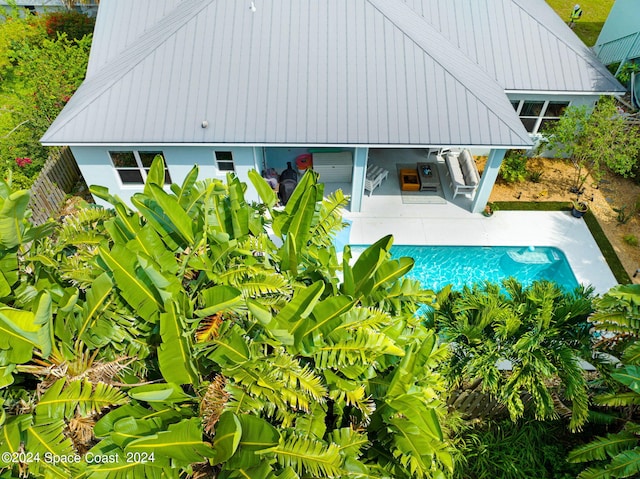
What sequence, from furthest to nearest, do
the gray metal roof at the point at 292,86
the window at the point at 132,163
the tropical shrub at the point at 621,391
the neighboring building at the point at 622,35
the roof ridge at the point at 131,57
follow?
the neighboring building at the point at 622,35
the window at the point at 132,163
the roof ridge at the point at 131,57
the gray metal roof at the point at 292,86
the tropical shrub at the point at 621,391

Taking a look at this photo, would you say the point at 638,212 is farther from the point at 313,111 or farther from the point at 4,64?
the point at 4,64

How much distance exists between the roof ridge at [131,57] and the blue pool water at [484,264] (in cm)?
955

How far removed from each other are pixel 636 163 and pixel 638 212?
219 centimetres

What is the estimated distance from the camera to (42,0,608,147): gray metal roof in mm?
13461

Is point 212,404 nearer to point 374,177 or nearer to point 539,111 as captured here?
point 374,177

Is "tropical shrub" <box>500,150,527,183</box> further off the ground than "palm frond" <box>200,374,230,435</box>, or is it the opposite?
"palm frond" <box>200,374,230,435</box>

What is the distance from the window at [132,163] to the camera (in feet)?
47.7

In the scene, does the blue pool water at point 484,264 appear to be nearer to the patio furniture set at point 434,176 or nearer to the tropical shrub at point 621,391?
the patio furniture set at point 434,176

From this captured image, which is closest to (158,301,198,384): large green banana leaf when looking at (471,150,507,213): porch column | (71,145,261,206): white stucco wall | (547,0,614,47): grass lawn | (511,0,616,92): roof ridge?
(71,145,261,206): white stucco wall

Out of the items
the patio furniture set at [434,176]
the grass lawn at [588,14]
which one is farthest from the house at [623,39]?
the patio furniture set at [434,176]

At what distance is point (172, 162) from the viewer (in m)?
14.5

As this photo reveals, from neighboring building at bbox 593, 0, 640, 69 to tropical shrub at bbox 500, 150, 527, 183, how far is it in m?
6.80

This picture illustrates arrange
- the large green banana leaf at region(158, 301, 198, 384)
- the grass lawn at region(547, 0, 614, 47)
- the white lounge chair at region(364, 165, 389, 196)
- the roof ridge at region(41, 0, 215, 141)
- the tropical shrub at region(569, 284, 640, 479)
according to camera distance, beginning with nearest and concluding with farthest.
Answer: the large green banana leaf at region(158, 301, 198, 384), the tropical shrub at region(569, 284, 640, 479), the roof ridge at region(41, 0, 215, 141), the white lounge chair at region(364, 165, 389, 196), the grass lawn at region(547, 0, 614, 47)

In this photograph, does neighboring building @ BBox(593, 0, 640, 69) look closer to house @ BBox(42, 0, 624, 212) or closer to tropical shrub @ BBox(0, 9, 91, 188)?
house @ BBox(42, 0, 624, 212)
